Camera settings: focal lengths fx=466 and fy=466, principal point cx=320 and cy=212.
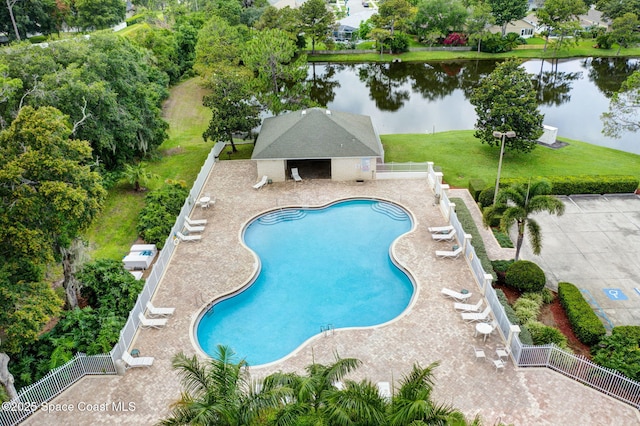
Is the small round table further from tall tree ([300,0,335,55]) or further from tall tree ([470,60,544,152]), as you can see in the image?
tall tree ([300,0,335,55])

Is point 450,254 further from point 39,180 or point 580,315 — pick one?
point 39,180

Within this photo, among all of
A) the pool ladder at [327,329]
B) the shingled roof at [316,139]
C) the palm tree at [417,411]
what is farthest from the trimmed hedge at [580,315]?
the shingled roof at [316,139]

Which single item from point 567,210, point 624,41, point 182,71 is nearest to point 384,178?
point 567,210

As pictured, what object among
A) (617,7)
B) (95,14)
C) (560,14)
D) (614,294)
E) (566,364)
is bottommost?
(614,294)

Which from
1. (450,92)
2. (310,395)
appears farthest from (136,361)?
(450,92)

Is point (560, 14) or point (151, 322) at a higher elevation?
point (560, 14)

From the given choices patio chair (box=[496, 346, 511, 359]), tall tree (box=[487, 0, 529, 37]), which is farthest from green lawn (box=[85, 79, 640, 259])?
tall tree (box=[487, 0, 529, 37])

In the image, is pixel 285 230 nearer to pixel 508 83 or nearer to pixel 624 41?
pixel 508 83
